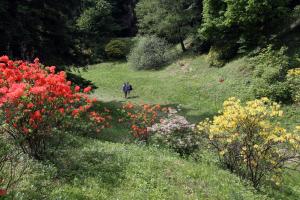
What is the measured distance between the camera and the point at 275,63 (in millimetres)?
26469

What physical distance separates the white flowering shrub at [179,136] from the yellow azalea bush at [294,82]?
11.3m

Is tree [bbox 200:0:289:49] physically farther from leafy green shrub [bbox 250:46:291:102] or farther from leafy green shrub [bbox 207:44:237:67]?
leafy green shrub [bbox 250:46:291:102]

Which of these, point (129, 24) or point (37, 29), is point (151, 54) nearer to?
point (129, 24)

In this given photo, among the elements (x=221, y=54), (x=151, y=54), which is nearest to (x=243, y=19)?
(x=221, y=54)

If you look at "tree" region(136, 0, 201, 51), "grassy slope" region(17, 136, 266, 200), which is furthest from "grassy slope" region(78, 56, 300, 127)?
"grassy slope" region(17, 136, 266, 200)

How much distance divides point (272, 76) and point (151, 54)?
17.7 metres

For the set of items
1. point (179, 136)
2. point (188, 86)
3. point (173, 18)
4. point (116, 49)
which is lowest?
point (188, 86)

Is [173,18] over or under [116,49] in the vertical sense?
over

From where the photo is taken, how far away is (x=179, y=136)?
1459 centimetres

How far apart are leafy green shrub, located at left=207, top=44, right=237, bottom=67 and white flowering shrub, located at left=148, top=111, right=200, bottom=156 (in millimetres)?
20079

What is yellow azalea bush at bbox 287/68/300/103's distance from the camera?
23.3m

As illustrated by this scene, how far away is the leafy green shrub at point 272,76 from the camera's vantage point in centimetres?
2444

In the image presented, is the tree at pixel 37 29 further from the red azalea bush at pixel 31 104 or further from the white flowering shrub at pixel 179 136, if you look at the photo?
the red azalea bush at pixel 31 104

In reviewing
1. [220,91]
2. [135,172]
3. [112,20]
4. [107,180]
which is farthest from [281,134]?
[112,20]
